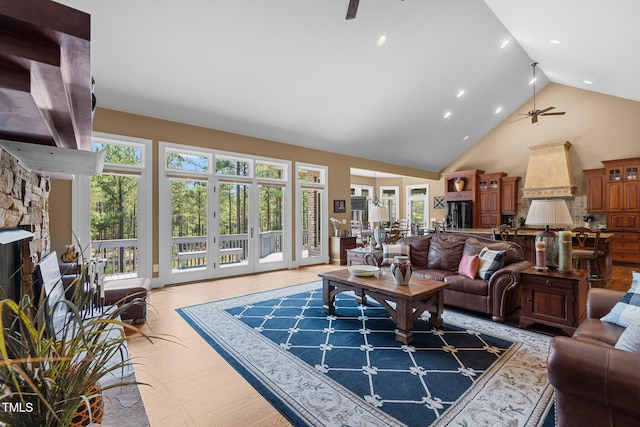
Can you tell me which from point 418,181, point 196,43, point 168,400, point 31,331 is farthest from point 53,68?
point 418,181

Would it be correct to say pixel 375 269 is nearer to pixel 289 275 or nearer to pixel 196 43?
pixel 289 275

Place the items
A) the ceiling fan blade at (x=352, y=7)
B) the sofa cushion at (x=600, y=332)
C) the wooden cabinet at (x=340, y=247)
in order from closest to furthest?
the sofa cushion at (x=600, y=332) < the ceiling fan blade at (x=352, y=7) < the wooden cabinet at (x=340, y=247)

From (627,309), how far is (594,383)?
1.13m

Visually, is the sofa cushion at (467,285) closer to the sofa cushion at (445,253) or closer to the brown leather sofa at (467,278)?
the brown leather sofa at (467,278)

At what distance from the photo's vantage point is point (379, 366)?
243cm

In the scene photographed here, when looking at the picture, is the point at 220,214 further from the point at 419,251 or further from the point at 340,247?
the point at 419,251

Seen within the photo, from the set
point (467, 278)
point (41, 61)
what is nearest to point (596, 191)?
point (467, 278)

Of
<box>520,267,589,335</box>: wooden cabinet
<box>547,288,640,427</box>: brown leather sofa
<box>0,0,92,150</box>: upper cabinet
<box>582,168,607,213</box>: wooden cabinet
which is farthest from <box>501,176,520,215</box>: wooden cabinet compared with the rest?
<box>0,0,92,150</box>: upper cabinet

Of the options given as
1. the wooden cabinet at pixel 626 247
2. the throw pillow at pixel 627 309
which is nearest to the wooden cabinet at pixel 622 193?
the wooden cabinet at pixel 626 247

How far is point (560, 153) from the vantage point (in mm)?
8266

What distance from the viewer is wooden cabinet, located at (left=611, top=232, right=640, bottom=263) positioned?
6875 mm

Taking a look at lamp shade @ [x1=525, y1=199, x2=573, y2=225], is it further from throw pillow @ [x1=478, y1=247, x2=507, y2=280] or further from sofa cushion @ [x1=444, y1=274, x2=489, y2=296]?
sofa cushion @ [x1=444, y1=274, x2=489, y2=296]

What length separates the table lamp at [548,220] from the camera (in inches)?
124

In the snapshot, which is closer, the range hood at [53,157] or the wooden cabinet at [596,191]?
the range hood at [53,157]
